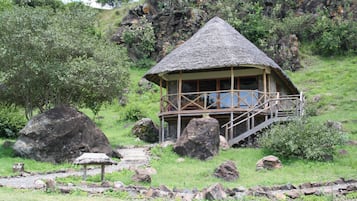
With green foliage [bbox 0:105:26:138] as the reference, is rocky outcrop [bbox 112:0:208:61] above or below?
above

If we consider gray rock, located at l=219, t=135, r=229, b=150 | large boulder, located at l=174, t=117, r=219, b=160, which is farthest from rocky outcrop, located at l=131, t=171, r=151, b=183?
gray rock, located at l=219, t=135, r=229, b=150

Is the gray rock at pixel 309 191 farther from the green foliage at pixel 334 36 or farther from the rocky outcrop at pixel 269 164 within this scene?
the green foliage at pixel 334 36

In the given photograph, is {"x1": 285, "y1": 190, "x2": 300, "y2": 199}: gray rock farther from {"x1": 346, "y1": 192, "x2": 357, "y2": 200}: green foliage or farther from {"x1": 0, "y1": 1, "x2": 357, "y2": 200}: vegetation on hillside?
{"x1": 0, "y1": 1, "x2": 357, "y2": 200}: vegetation on hillside

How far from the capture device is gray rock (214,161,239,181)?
14.8 metres

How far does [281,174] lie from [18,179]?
27.4 ft

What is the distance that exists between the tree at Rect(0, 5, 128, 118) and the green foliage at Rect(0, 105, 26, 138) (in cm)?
249

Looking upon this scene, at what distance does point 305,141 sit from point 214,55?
6905 mm

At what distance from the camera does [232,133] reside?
2181 centimetres

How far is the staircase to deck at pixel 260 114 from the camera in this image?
21.4 metres

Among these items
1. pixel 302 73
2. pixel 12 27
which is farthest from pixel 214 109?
pixel 302 73

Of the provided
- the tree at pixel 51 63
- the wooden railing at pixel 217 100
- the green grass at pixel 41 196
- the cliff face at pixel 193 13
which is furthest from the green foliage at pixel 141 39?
the green grass at pixel 41 196

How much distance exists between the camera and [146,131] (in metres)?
25.4

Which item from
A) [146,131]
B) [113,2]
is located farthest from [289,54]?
[113,2]

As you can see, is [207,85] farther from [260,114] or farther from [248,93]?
[260,114]
